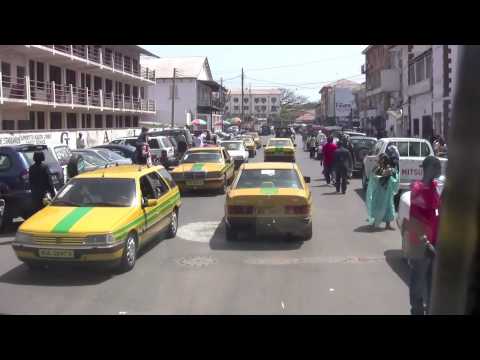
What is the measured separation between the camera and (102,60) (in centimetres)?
3956

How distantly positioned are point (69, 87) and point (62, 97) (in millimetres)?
1629

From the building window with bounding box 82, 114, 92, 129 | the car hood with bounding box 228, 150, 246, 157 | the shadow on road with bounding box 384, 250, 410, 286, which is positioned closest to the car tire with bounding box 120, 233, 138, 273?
the shadow on road with bounding box 384, 250, 410, 286

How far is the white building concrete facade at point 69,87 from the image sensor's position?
2891cm

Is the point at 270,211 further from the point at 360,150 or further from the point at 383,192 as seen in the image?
the point at 360,150

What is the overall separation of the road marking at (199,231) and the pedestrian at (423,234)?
5114 millimetres

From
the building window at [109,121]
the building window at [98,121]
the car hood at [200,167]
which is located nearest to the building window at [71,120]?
the building window at [98,121]

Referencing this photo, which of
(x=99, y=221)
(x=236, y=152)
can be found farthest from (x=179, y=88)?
(x=99, y=221)

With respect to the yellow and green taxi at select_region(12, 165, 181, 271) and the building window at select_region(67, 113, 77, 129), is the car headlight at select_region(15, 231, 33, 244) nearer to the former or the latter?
the yellow and green taxi at select_region(12, 165, 181, 271)

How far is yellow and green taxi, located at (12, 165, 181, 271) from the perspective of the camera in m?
7.68

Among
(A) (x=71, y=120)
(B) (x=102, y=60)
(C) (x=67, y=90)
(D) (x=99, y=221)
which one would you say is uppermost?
(B) (x=102, y=60)

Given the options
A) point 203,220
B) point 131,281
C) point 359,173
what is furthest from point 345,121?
point 131,281

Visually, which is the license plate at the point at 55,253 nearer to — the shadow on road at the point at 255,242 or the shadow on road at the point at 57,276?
the shadow on road at the point at 57,276
